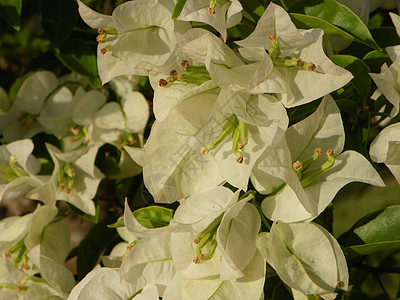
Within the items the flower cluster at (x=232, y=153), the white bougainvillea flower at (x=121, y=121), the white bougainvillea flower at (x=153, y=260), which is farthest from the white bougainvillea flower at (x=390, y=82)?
the white bougainvillea flower at (x=121, y=121)

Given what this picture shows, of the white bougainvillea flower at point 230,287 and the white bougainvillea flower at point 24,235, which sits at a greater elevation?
the white bougainvillea flower at point 230,287

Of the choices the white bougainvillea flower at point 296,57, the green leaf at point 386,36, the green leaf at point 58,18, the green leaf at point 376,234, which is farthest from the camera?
the green leaf at point 58,18

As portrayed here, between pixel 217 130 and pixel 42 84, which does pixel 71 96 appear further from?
pixel 217 130

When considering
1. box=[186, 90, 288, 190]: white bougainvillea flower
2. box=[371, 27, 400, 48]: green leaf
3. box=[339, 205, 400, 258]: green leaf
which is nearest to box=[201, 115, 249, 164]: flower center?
box=[186, 90, 288, 190]: white bougainvillea flower

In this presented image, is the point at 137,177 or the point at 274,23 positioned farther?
the point at 137,177

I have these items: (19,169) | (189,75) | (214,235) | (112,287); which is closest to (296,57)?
(189,75)

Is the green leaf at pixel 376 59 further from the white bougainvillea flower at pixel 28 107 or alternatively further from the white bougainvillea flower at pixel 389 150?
the white bougainvillea flower at pixel 28 107

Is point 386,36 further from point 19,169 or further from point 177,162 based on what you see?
point 19,169

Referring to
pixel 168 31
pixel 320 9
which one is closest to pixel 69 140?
pixel 168 31
